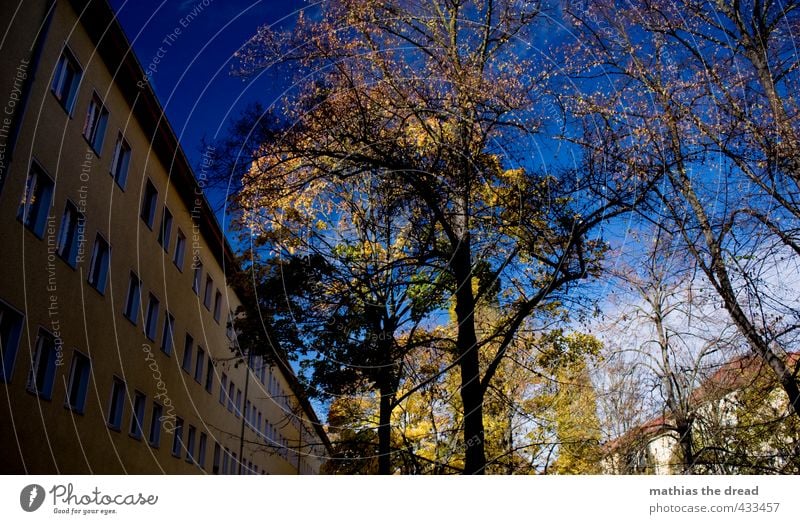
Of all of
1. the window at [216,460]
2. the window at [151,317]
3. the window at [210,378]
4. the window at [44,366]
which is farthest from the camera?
the window at [210,378]

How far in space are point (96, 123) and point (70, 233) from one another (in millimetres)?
2126

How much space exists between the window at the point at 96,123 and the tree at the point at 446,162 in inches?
112

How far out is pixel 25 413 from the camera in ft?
34.3

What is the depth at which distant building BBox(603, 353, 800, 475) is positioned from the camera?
10.8m

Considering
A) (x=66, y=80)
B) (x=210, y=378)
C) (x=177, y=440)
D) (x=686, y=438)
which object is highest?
(x=66, y=80)

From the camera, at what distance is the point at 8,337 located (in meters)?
10.4

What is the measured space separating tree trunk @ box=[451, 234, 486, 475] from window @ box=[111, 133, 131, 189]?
6.97 m

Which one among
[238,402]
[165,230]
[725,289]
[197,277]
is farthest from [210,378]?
[725,289]

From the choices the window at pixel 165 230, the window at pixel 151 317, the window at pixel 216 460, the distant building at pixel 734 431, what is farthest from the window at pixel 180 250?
the distant building at pixel 734 431

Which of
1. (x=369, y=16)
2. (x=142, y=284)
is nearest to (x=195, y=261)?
(x=142, y=284)

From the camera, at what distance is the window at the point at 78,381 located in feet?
40.9

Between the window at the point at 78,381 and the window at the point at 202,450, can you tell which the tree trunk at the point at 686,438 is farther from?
the window at the point at 78,381

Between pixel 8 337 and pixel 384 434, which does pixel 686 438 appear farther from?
pixel 8 337
